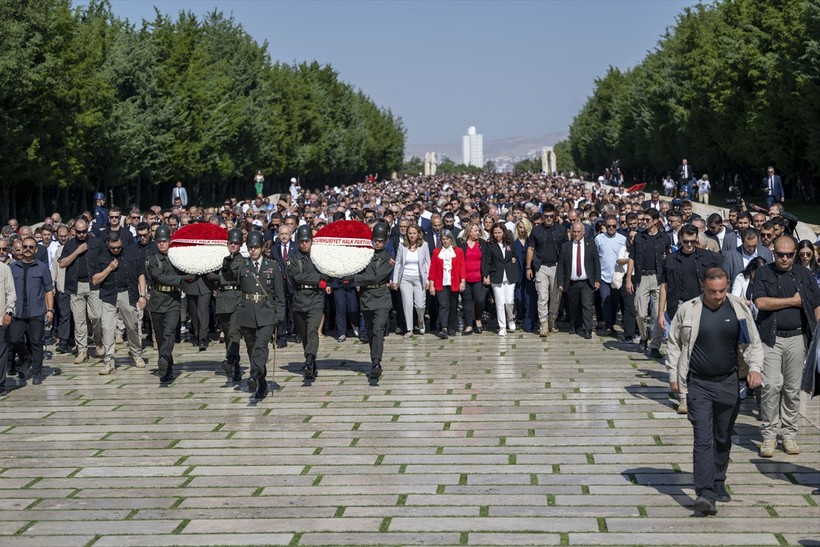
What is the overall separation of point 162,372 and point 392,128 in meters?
134

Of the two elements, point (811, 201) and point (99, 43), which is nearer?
point (99, 43)

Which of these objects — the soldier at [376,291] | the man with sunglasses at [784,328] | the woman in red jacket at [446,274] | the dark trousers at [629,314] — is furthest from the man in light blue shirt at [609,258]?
the man with sunglasses at [784,328]

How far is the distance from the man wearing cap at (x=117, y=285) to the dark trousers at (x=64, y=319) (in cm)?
174

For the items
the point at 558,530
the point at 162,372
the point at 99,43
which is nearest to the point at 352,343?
the point at 162,372

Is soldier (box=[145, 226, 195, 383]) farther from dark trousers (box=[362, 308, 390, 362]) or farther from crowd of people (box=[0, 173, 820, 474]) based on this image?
dark trousers (box=[362, 308, 390, 362])

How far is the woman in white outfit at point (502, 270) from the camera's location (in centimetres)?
1992

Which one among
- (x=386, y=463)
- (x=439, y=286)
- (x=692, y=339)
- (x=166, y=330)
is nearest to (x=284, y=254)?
(x=439, y=286)

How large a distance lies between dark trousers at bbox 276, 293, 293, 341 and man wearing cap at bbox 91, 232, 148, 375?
287cm

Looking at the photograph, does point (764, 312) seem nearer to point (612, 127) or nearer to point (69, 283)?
point (69, 283)

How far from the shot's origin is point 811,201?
51969 millimetres

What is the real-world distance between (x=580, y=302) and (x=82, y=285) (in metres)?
7.66

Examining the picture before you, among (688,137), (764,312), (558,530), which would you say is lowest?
(558,530)

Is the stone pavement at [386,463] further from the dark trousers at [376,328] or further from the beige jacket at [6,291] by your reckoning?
the beige jacket at [6,291]

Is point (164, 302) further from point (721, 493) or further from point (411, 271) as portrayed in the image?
point (721, 493)
